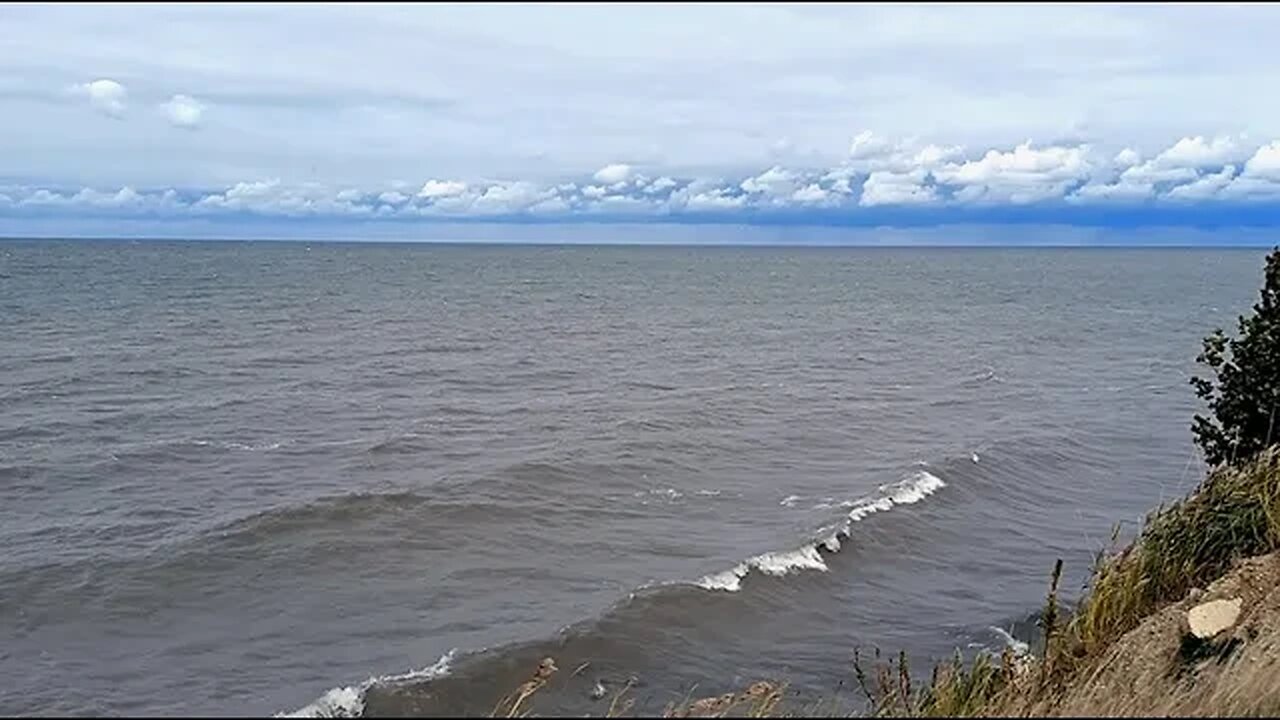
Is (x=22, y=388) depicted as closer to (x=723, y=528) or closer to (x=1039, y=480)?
(x=723, y=528)

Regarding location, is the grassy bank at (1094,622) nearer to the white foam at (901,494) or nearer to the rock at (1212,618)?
the rock at (1212,618)

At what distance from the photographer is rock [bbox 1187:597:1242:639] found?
8859 millimetres

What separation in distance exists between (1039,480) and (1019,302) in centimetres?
7746

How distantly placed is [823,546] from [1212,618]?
9.16m

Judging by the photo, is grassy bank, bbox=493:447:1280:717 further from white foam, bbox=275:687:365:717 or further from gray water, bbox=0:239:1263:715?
gray water, bbox=0:239:1263:715

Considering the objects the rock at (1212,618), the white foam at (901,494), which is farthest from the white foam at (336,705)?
the white foam at (901,494)

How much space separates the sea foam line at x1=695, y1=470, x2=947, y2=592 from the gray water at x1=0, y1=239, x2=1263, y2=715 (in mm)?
79

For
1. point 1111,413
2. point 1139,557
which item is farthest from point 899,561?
point 1111,413

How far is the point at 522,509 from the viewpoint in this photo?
20.3 metres

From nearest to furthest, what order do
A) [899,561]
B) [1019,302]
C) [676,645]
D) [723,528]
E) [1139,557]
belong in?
[1139,557]
[676,645]
[899,561]
[723,528]
[1019,302]

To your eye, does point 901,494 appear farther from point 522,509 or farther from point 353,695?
point 353,695

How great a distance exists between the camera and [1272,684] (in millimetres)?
7289

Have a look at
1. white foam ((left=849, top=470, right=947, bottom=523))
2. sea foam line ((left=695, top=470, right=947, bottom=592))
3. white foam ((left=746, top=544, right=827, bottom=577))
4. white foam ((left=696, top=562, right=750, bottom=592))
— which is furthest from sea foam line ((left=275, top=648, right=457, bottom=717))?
white foam ((left=849, top=470, right=947, bottom=523))

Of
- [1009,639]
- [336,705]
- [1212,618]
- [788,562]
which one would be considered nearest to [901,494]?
[788,562]
